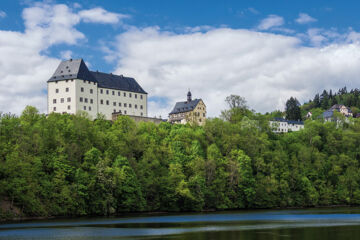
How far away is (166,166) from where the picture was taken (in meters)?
92.2

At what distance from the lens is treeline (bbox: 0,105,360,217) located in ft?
236

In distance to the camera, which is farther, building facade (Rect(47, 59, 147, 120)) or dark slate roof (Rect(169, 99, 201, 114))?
dark slate roof (Rect(169, 99, 201, 114))

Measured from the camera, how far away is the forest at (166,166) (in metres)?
71.7

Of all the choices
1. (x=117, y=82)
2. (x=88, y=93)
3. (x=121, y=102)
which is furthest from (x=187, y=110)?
(x=88, y=93)

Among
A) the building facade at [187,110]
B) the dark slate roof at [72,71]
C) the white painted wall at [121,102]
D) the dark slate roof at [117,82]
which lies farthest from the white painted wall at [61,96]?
the building facade at [187,110]

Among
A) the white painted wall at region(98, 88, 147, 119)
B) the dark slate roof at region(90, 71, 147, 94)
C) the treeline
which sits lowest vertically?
the treeline

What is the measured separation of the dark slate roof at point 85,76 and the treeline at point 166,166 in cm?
2626

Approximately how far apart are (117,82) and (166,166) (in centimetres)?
4945

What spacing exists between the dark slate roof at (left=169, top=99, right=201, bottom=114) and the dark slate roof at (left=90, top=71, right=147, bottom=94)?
31.3 m

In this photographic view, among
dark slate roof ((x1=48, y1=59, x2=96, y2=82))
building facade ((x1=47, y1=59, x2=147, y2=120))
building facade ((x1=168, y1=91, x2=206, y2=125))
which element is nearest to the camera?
building facade ((x1=47, y1=59, x2=147, y2=120))

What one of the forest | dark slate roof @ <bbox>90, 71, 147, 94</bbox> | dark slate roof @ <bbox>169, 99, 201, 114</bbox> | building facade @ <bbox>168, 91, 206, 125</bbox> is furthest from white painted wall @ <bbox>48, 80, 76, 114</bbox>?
dark slate roof @ <bbox>169, 99, 201, 114</bbox>

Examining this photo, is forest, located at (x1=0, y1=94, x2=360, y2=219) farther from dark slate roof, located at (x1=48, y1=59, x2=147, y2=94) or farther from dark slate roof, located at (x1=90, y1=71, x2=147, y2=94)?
dark slate roof, located at (x1=90, y1=71, x2=147, y2=94)

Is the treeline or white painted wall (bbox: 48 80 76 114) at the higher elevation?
white painted wall (bbox: 48 80 76 114)

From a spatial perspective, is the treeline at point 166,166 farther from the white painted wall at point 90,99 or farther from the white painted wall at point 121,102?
the white painted wall at point 121,102
